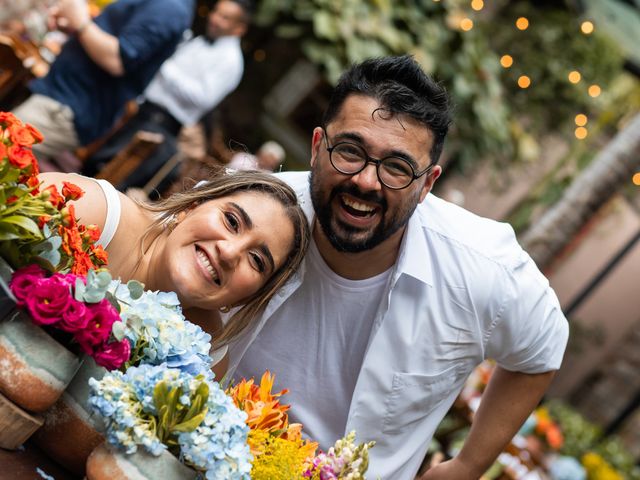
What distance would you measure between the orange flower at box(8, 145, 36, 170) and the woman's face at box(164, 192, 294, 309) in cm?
70

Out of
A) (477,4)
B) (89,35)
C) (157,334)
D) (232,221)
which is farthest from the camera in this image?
(477,4)

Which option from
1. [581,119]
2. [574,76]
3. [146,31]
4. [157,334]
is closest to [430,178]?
[157,334]

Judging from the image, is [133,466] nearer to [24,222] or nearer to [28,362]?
[28,362]

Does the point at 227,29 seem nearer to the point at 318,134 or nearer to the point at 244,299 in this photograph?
the point at 318,134

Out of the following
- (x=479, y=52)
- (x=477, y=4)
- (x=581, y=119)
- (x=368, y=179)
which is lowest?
(x=368, y=179)

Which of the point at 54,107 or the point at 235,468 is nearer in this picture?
the point at 235,468

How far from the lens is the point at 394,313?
9.27 feet

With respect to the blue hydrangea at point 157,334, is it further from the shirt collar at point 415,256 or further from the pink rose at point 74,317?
the shirt collar at point 415,256

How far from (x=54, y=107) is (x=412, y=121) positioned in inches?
95.4

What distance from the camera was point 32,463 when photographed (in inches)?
65.5

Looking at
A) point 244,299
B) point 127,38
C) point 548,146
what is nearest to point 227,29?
point 127,38

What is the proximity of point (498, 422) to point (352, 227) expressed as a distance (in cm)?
113

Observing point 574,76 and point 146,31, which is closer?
point 146,31

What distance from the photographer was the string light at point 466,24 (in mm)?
9250
